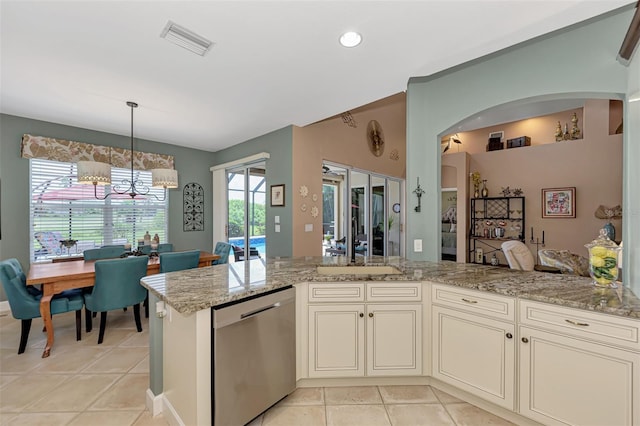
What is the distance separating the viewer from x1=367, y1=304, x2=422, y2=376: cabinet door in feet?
6.81

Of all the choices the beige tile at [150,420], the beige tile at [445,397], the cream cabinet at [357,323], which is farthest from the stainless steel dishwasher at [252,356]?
the beige tile at [445,397]

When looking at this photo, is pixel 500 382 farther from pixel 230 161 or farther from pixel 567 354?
pixel 230 161

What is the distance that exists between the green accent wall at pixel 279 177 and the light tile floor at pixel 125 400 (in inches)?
86.5

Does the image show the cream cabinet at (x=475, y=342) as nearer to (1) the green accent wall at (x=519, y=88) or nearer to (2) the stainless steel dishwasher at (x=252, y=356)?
(1) the green accent wall at (x=519, y=88)

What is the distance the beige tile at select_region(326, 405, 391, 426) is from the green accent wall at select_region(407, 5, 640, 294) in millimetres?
1372

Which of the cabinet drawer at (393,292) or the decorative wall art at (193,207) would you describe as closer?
the cabinet drawer at (393,292)

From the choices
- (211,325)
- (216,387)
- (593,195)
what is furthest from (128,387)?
(593,195)

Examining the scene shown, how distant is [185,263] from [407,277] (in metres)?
2.66

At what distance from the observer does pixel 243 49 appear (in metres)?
2.23

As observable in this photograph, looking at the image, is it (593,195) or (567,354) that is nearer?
(567,354)

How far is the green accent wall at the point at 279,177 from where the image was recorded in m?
4.23

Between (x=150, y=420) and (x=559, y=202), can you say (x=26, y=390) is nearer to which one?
(x=150, y=420)

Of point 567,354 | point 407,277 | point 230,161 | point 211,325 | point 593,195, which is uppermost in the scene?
point 230,161

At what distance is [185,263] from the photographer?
3404mm
